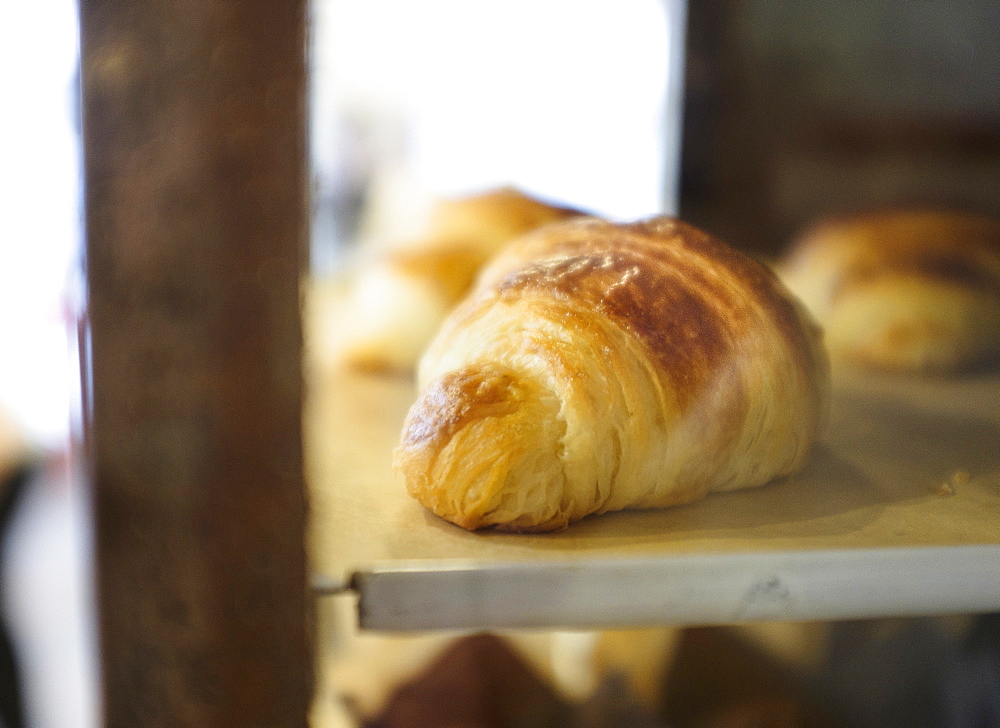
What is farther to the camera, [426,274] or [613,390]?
[426,274]

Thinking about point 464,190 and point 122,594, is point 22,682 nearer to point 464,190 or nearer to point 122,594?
point 464,190

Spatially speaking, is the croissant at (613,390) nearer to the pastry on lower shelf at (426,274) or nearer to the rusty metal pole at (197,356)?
the rusty metal pole at (197,356)

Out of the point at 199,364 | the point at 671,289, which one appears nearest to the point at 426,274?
the point at 671,289

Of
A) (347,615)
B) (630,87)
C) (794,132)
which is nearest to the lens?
(347,615)

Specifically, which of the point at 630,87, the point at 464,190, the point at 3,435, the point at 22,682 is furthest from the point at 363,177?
the point at 22,682

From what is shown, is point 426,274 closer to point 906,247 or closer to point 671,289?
point 671,289

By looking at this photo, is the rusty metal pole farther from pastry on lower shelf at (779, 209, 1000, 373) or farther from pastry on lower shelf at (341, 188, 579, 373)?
pastry on lower shelf at (779, 209, 1000, 373)
